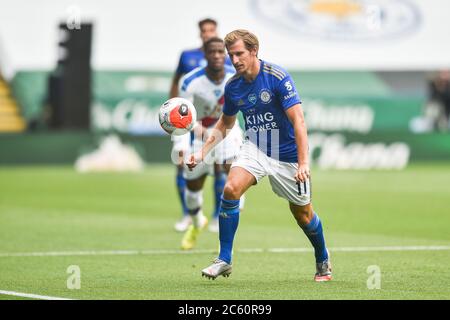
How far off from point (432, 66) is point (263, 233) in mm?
22224

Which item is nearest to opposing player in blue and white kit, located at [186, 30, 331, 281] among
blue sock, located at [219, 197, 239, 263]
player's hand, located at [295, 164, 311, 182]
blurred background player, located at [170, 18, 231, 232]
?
blue sock, located at [219, 197, 239, 263]

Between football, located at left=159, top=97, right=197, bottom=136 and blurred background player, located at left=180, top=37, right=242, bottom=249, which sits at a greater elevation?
blurred background player, located at left=180, top=37, right=242, bottom=249

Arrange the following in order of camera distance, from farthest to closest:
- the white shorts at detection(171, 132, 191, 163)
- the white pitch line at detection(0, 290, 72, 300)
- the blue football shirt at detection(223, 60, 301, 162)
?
the white shorts at detection(171, 132, 191, 163) → the blue football shirt at detection(223, 60, 301, 162) → the white pitch line at detection(0, 290, 72, 300)

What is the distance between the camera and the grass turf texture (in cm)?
979

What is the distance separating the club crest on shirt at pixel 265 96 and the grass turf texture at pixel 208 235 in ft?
5.21

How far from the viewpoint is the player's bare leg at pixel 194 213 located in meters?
13.1

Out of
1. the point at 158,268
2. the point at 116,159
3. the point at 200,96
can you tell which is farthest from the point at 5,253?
the point at 116,159

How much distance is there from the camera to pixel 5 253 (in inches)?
498

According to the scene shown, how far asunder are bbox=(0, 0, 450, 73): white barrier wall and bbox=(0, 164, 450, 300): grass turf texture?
8.11 m

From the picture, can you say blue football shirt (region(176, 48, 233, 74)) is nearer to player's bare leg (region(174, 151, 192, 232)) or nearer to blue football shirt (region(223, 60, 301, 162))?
player's bare leg (region(174, 151, 192, 232))

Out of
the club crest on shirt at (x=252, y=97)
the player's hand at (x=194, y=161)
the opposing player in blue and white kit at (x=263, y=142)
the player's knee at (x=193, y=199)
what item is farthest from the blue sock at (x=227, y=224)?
the player's knee at (x=193, y=199)
